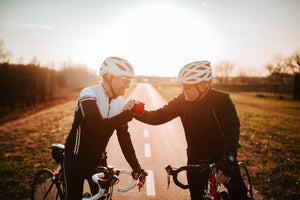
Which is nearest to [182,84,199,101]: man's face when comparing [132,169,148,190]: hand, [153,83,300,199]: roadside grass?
[153,83,300,199]: roadside grass

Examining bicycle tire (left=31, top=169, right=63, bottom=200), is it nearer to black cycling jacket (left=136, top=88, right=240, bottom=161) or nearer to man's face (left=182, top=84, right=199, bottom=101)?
black cycling jacket (left=136, top=88, right=240, bottom=161)

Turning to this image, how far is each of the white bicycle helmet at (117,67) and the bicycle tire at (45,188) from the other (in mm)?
1892

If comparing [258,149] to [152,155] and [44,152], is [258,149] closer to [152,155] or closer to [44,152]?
[152,155]

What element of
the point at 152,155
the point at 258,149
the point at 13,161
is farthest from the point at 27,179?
the point at 258,149

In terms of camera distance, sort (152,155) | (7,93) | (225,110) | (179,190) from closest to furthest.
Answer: (225,110), (179,190), (152,155), (7,93)

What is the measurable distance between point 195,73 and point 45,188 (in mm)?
4191

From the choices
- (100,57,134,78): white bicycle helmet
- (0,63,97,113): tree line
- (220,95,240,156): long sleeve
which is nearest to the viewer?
(220,95,240,156): long sleeve

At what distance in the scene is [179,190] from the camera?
13.1 ft

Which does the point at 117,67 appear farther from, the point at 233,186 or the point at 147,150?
the point at 147,150

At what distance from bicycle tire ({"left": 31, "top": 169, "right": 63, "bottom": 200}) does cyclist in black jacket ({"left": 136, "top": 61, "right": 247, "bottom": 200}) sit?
6.99 feet

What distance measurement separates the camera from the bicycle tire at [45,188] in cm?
263

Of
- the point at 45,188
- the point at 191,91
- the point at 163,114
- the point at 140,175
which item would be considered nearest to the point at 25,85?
the point at 45,188

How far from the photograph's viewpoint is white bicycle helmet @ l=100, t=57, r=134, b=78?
7.48ft

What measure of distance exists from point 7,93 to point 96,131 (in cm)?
3275
